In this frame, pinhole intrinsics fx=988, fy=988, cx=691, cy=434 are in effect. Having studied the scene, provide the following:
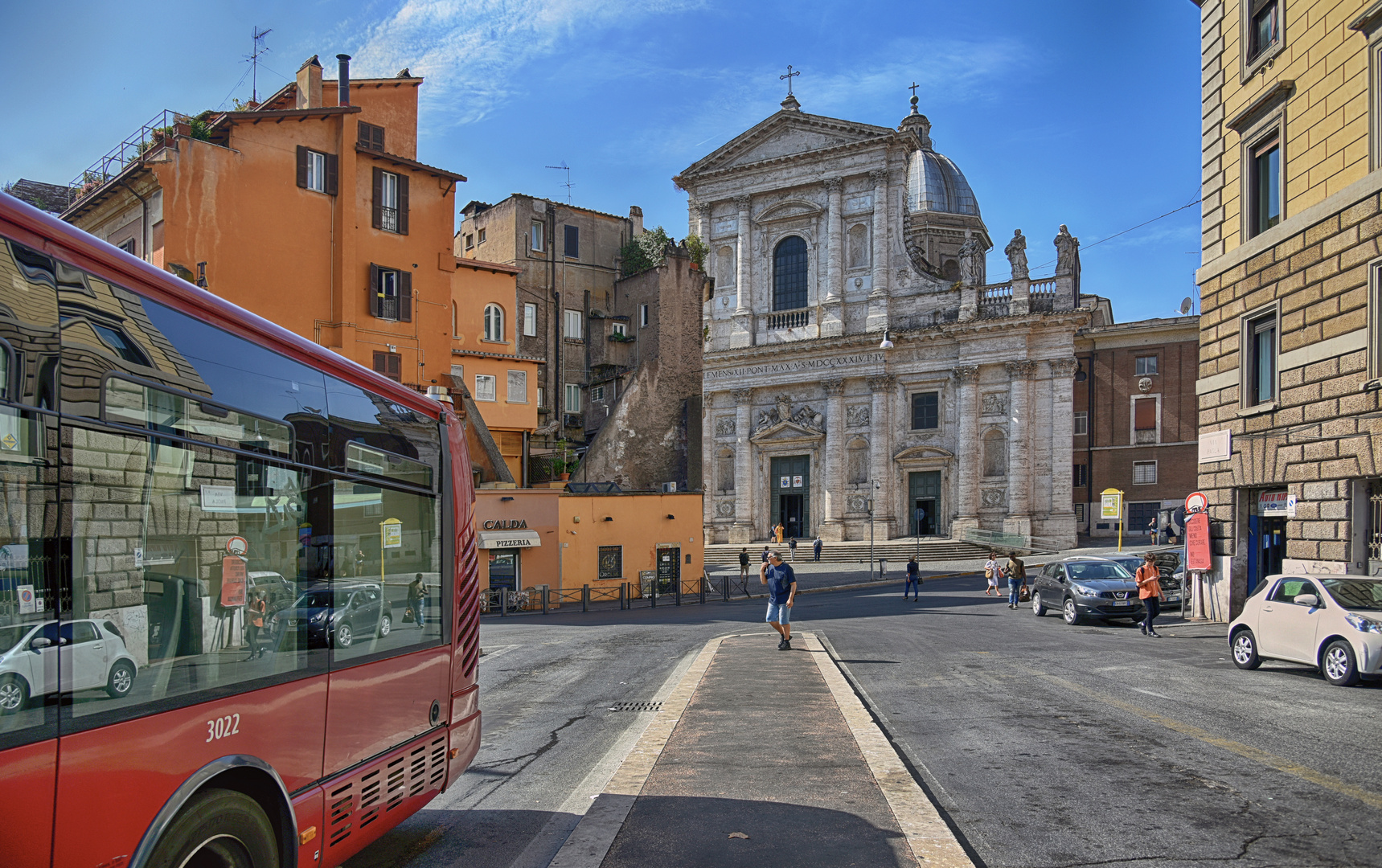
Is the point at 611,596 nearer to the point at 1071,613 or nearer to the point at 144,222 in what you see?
the point at 1071,613

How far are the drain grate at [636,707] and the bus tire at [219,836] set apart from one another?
20.8ft

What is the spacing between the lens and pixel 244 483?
4086mm

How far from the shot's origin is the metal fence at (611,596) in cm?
2708

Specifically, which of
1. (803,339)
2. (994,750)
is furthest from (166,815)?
(803,339)

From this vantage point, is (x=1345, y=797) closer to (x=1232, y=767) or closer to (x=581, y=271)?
(x=1232, y=767)

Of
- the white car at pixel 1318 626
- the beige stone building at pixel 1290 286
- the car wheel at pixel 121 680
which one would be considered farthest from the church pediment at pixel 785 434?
the car wheel at pixel 121 680

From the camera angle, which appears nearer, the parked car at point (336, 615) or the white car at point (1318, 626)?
the parked car at point (336, 615)

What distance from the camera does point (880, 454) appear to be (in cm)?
4684

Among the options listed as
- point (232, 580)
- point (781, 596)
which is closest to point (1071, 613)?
point (781, 596)

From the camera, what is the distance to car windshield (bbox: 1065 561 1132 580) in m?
20.9

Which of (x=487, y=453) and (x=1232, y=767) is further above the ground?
(x=487, y=453)

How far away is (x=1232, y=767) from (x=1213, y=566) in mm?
14579

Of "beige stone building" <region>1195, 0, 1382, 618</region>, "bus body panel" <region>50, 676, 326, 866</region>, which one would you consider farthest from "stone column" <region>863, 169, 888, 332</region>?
"bus body panel" <region>50, 676, 326, 866</region>

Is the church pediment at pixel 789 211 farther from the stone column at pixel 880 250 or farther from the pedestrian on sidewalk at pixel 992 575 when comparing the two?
the pedestrian on sidewalk at pixel 992 575
